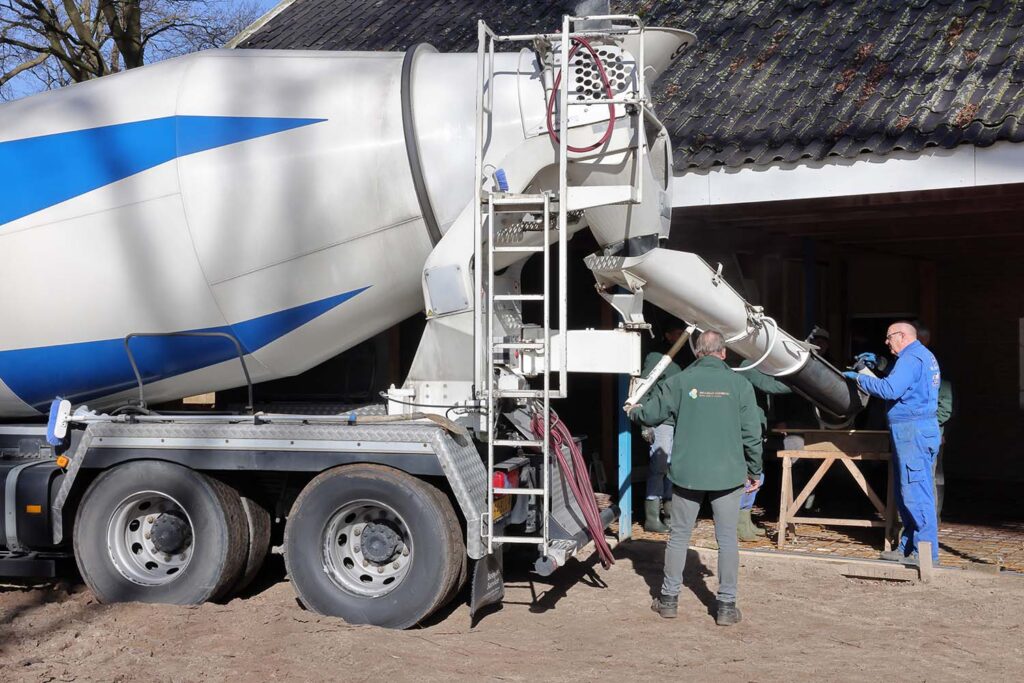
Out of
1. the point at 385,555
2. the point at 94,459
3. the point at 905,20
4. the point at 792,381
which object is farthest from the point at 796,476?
the point at 94,459

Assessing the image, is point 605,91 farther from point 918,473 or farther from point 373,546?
point 918,473

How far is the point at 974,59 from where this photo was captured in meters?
8.40

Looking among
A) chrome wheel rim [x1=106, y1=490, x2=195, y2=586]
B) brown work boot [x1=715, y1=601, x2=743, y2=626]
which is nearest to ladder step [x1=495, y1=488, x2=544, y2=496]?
brown work boot [x1=715, y1=601, x2=743, y2=626]

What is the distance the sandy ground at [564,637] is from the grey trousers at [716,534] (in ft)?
0.79

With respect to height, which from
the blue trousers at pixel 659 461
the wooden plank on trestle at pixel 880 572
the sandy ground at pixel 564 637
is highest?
the blue trousers at pixel 659 461

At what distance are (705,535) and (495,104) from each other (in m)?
4.39

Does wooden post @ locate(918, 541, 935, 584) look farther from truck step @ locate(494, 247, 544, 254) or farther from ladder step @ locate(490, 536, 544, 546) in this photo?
truck step @ locate(494, 247, 544, 254)

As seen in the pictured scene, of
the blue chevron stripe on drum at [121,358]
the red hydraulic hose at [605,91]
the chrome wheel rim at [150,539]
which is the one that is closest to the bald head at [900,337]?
the red hydraulic hose at [605,91]

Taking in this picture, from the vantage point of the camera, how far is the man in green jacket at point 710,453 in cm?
669

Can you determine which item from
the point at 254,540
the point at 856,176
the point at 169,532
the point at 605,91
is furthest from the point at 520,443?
the point at 856,176

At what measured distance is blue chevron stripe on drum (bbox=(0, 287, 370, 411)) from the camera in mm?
7121

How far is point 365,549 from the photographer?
6.65 m

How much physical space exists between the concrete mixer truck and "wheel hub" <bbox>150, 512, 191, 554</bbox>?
0.02 meters

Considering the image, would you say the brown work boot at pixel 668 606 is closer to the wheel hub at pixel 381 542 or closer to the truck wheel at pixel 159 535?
the wheel hub at pixel 381 542
